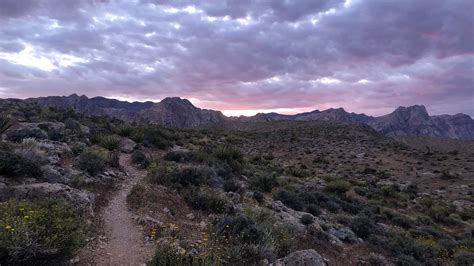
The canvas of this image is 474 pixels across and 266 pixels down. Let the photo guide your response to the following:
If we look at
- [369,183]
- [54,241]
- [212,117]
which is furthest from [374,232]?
[212,117]

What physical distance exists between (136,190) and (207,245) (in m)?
4.31

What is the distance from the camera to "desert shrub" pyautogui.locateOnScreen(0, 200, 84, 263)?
16.5 ft

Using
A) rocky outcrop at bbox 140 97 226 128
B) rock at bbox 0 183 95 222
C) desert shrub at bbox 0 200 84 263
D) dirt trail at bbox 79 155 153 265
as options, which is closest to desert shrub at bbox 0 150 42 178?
rock at bbox 0 183 95 222

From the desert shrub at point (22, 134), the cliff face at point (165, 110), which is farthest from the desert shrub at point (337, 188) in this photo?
the cliff face at point (165, 110)

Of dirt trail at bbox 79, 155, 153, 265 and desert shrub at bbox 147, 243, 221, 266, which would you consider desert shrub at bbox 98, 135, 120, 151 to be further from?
desert shrub at bbox 147, 243, 221, 266

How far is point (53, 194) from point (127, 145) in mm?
10223

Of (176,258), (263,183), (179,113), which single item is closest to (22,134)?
(263,183)

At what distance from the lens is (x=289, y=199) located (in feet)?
46.1

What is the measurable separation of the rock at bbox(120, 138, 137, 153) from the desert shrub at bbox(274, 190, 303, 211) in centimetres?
819

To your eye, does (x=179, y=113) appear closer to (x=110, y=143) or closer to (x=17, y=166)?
(x=110, y=143)

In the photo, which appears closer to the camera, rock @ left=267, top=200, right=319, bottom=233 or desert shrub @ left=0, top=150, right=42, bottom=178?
desert shrub @ left=0, top=150, right=42, bottom=178

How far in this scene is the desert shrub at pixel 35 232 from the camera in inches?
199

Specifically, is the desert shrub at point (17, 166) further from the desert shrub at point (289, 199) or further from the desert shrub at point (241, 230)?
the desert shrub at point (289, 199)

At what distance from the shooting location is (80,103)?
144 meters
